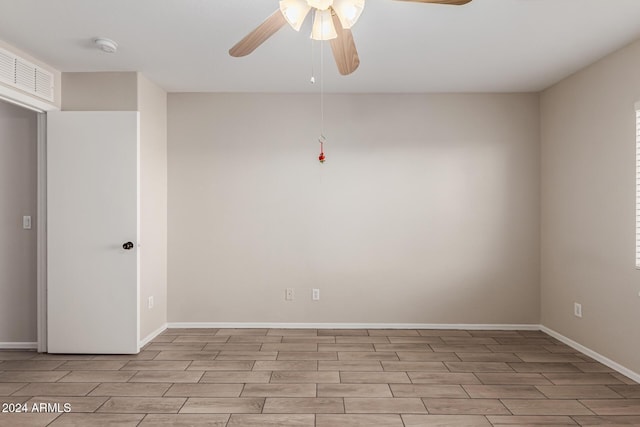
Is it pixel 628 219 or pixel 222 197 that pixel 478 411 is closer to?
pixel 628 219

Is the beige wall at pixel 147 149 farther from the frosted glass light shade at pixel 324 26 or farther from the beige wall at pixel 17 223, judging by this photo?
the frosted glass light shade at pixel 324 26

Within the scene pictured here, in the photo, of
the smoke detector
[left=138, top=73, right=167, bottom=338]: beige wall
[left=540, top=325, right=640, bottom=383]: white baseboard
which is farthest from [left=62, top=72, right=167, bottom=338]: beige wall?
[left=540, top=325, right=640, bottom=383]: white baseboard

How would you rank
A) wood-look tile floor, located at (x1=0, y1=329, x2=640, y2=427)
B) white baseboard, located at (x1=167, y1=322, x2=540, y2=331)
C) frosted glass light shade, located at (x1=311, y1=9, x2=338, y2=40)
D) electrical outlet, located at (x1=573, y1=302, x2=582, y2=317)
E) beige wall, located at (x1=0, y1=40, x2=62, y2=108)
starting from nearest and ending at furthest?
frosted glass light shade, located at (x1=311, y1=9, x2=338, y2=40)
wood-look tile floor, located at (x1=0, y1=329, x2=640, y2=427)
beige wall, located at (x1=0, y1=40, x2=62, y2=108)
electrical outlet, located at (x1=573, y1=302, x2=582, y2=317)
white baseboard, located at (x1=167, y1=322, x2=540, y2=331)

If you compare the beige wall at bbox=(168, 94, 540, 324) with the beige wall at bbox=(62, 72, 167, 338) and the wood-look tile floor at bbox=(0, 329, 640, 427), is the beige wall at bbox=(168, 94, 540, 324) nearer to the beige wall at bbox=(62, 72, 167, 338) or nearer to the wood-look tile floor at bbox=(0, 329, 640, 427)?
the beige wall at bbox=(62, 72, 167, 338)

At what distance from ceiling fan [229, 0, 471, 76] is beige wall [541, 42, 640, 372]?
225 cm

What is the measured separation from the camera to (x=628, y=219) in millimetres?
3258

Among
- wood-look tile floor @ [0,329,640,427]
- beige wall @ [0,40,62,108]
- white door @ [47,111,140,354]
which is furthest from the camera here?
white door @ [47,111,140,354]

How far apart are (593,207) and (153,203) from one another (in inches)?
157

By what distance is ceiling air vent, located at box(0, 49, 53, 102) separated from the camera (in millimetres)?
3197

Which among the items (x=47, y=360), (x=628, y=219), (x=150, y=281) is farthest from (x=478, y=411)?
(x=47, y=360)

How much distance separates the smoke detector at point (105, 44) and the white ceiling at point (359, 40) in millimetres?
59

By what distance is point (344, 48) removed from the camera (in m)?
2.26

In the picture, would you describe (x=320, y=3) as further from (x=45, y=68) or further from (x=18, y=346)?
(x=18, y=346)

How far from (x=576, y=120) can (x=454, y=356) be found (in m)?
2.38
